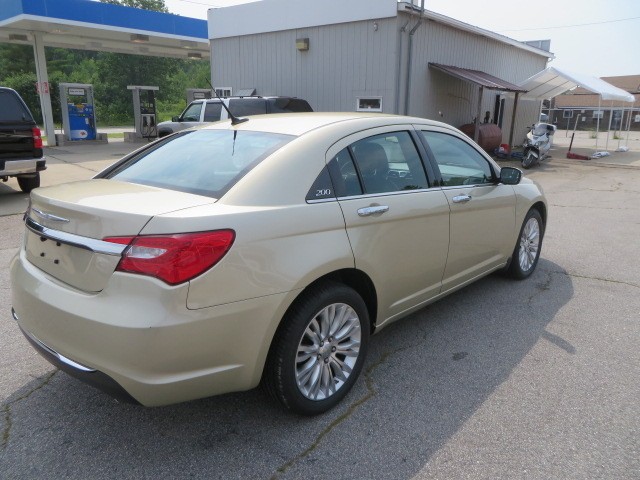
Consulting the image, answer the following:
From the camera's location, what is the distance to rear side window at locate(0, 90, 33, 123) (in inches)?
324

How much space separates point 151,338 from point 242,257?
1.73ft

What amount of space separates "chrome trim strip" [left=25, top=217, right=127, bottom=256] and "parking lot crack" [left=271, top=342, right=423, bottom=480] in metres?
1.29

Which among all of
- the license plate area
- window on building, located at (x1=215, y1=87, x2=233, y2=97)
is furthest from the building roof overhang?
the license plate area

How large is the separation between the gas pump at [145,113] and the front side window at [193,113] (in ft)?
25.4

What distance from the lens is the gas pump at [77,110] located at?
18.9 metres

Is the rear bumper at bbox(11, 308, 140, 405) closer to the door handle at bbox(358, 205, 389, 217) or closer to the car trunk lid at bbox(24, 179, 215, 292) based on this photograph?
the car trunk lid at bbox(24, 179, 215, 292)

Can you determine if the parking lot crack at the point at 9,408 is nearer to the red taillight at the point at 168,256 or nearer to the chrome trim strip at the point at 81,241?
the chrome trim strip at the point at 81,241

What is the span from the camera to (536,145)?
15.6 meters

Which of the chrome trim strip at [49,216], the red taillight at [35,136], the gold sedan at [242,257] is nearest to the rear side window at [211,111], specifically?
the red taillight at [35,136]

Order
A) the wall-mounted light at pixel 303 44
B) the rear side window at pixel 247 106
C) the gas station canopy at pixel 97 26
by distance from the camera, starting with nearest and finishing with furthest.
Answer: the rear side window at pixel 247 106, the wall-mounted light at pixel 303 44, the gas station canopy at pixel 97 26

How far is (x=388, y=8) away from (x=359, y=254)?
12551 mm

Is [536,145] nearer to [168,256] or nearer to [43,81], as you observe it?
[168,256]

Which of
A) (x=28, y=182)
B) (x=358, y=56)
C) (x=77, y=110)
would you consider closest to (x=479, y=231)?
(x=28, y=182)

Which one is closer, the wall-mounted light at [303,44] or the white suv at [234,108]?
the white suv at [234,108]
